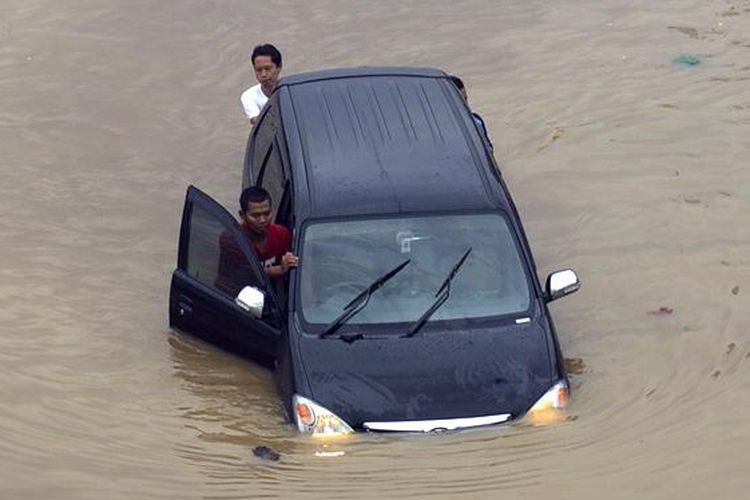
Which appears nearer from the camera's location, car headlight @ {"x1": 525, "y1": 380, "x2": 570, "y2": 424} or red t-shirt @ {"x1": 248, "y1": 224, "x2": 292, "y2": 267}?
car headlight @ {"x1": 525, "y1": 380, "x2": 570, "y2": 424}

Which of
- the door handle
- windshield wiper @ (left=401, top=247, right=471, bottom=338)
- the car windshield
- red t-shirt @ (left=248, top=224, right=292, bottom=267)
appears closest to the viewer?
windshield wiper @ (left=401, top=247, right=471, bottom=338)

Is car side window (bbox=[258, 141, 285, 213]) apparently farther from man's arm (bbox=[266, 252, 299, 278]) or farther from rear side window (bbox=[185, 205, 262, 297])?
man's arm (bbox=[266, 252, 299, 278])

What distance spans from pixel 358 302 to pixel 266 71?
12.4ft

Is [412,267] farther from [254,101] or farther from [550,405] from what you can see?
[254,101]

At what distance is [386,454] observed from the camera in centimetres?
855

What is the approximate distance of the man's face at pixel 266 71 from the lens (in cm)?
1223

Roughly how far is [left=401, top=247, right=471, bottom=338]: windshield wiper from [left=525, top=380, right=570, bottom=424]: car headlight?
2.65ft

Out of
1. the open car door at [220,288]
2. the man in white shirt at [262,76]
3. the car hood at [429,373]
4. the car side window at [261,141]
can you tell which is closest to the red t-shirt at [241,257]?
the open car door at [220,288]

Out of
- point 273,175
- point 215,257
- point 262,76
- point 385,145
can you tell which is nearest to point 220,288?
point 215,257

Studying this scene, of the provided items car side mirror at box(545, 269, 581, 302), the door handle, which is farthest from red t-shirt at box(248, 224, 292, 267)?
car side mirror at box(545, 269, 581, 302)

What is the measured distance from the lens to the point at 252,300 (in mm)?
8984

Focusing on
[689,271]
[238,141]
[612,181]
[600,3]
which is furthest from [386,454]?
[600,3]

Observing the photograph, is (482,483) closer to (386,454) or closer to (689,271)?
(386,454)

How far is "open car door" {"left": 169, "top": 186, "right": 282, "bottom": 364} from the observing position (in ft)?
30.1
